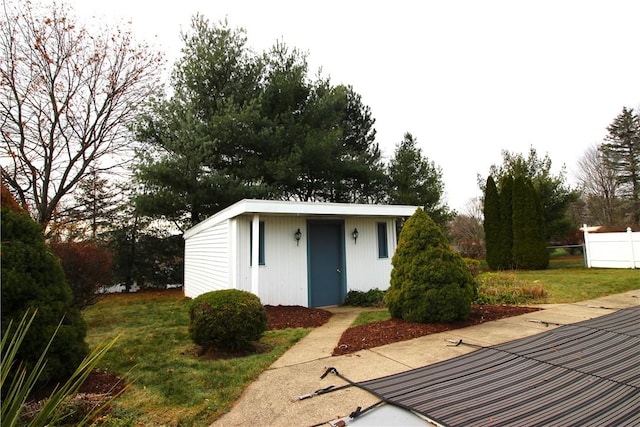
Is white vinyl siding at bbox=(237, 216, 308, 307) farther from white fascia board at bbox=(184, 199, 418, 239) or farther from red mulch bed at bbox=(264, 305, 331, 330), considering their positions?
white fascia board at bbox=(184, 199, 418, 239)

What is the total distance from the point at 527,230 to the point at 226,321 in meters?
14.9

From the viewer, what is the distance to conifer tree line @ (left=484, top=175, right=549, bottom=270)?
14984mm

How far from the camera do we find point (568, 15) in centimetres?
709

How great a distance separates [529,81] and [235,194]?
1004 cm

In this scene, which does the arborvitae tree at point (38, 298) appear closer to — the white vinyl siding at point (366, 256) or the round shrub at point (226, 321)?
the round shrub at point (226, 321)

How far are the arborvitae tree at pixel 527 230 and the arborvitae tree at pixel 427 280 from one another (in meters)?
11.5

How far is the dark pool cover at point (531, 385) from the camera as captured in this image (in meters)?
2.47

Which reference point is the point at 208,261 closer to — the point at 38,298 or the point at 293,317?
the point at 293,317

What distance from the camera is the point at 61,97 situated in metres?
12.9

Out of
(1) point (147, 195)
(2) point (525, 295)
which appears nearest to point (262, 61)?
(1) point (147, 195)

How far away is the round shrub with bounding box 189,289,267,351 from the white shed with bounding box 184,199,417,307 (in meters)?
2.53

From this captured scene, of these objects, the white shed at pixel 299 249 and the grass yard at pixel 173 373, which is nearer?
the grass yard at pixel 173 373

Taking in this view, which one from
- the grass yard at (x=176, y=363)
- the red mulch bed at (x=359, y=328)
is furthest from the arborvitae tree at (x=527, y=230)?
the red mulch bed at (x=359, y=328)

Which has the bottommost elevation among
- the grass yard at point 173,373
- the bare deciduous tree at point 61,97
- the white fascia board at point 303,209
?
the grass yard at point 173,373
